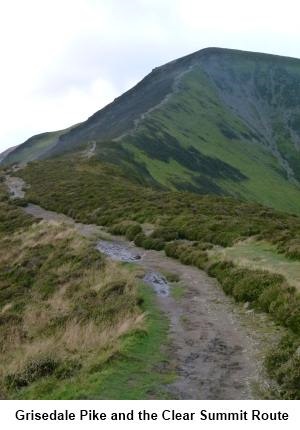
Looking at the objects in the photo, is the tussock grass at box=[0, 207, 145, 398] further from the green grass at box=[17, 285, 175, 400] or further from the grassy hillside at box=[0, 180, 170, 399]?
the green grass at box=[17, 285, 175, 400]

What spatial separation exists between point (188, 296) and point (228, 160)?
134m

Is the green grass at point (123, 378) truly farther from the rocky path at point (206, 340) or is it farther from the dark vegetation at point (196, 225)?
the dark vegetation at point (196, 225)

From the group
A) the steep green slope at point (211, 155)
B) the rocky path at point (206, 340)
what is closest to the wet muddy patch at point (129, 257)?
the rocky path at point (206, 340)

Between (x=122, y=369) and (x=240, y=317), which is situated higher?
(x=122, y=369)

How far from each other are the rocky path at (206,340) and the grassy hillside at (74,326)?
69 centimetres

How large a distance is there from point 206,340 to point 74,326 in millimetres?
5473

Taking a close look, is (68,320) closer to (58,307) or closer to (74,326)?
(74,326)

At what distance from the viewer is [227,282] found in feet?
82.4

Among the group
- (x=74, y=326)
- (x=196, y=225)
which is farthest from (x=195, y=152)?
(x=74, y=326)

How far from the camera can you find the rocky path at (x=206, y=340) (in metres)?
14.3

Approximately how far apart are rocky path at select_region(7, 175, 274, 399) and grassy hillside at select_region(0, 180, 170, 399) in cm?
69

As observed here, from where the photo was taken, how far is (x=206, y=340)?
59.7ft
